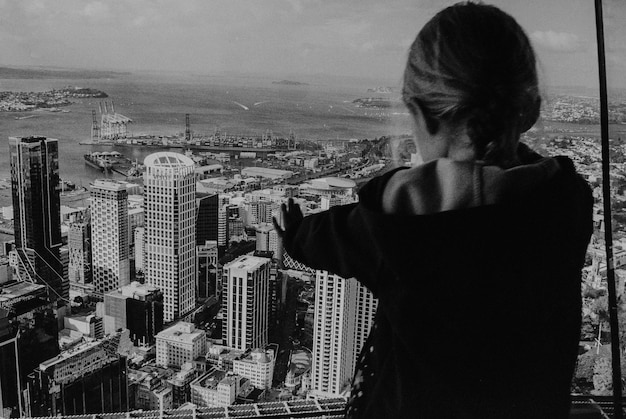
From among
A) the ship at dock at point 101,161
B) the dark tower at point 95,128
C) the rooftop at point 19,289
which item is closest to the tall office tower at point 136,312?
the rooftop at point 19,289

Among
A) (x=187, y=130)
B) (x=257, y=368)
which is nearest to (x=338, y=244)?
(x=257, y=368)

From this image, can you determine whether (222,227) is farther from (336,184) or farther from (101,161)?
(336,184)

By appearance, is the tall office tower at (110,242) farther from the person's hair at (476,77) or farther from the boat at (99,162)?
the person's hair at (476,77)

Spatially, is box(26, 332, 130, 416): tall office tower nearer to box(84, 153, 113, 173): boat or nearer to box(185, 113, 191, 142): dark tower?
box(84, 153, 113, 173): boat

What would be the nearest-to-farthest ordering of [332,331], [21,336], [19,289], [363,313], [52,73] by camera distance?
1. [363,313]
2. [332,331]
3. [52,73]
4. [21,336]
5. [19,289]

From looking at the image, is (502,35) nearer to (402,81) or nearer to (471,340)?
(402,81)

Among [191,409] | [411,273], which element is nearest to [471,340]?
[411,273]

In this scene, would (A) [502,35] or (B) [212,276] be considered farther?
(B) [212,276]
